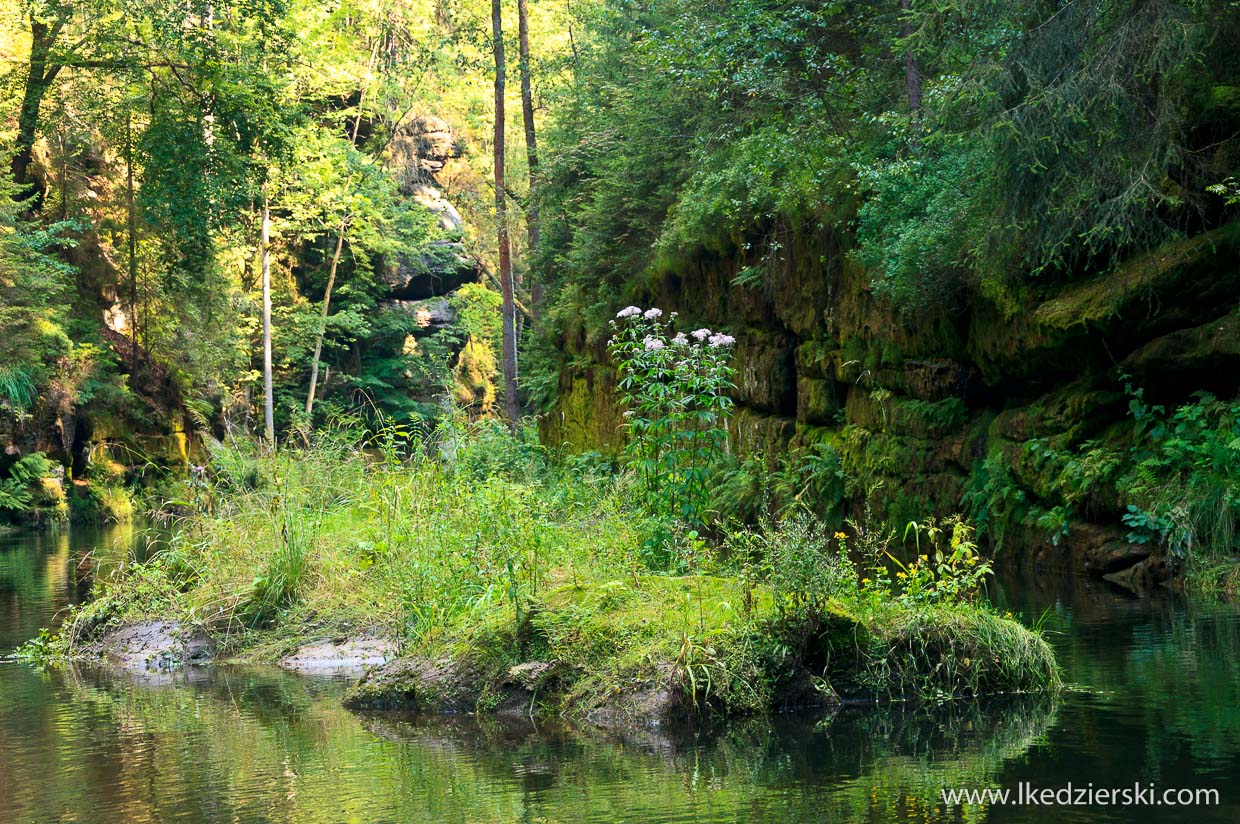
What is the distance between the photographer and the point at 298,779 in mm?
5527

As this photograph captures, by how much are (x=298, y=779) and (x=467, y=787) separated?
84 centimetres

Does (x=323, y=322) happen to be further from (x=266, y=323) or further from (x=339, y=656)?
(x=339, y=656)

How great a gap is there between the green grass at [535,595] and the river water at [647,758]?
36 cm

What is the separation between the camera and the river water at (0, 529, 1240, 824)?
4.75 metres

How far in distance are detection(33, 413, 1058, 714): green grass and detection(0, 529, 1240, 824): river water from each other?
0.36 m

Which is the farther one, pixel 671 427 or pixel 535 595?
pixel 671 427

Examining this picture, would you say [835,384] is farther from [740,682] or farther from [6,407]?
[6,407]

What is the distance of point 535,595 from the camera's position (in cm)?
782

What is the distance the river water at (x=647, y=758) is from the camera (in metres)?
4.75

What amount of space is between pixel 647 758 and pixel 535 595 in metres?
2.28

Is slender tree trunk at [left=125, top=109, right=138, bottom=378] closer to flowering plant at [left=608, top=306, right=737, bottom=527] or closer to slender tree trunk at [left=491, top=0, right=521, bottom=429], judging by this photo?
slender tree trunk at [left=491, top=0, right=521, bottom=429]

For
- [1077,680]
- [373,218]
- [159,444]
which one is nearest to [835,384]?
[1077,680]

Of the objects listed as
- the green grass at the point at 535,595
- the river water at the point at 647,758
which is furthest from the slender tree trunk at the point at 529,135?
the river water at the point at 647,758

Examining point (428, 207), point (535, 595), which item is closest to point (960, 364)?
point (535, 595)
